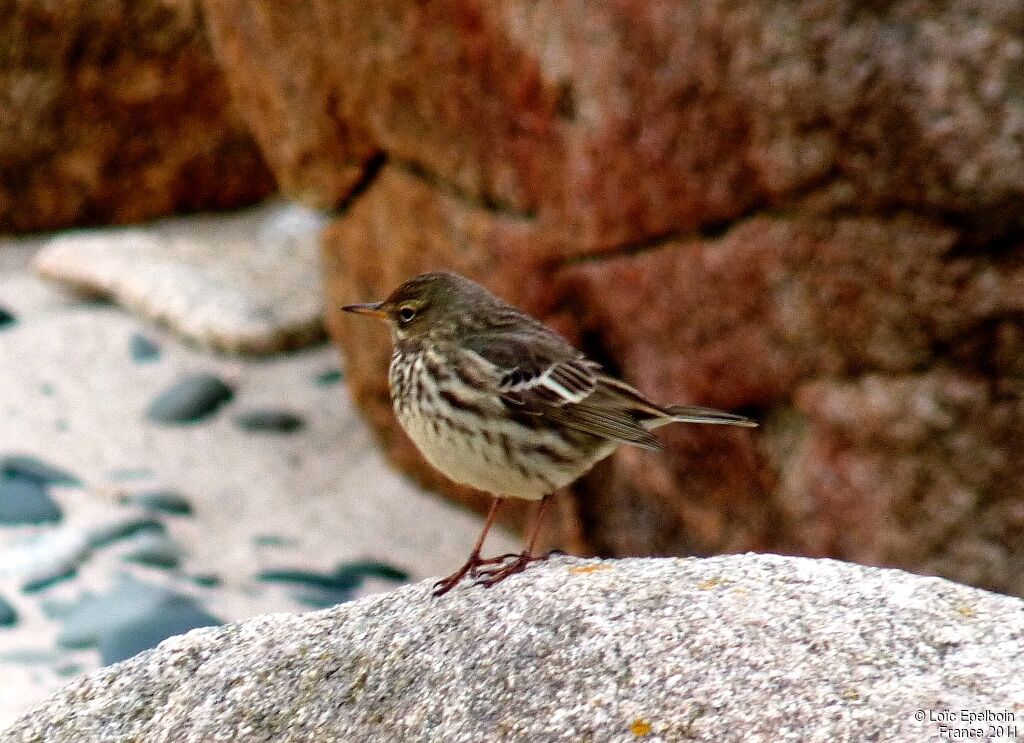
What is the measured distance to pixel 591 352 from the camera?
6508mm

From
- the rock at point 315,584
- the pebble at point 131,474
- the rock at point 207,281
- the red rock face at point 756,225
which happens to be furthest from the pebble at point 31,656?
the rock at point 207,281

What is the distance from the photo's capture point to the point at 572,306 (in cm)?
646

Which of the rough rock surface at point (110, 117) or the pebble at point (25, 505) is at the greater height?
the rough rock surface at point (110, 117)

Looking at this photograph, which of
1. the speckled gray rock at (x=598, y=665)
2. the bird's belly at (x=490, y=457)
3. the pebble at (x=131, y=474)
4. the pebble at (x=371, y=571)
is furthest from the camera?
the pebble at (x=131, y=474)

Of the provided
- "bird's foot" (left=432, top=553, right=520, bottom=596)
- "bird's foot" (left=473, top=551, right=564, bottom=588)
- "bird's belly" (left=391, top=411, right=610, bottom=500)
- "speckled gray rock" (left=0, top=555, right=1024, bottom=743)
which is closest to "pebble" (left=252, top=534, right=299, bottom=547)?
"bird's belly" (left=391, top=411, right=610, bottom=500)

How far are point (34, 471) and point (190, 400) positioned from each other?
103 centimetres

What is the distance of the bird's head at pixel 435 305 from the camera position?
4.75m

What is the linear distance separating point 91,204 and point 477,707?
24.8 ft

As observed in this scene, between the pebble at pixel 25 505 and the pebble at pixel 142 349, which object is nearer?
the pebble at pixel 25 505

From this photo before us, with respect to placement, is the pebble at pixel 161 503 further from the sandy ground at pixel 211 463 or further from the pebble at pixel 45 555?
the pebble at pixel 45 555

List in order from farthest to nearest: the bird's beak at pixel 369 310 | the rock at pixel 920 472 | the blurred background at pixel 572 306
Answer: the rock at pixel 920 472
the blurred background at pixel 572 306
the bird's beak at pixel 369 310

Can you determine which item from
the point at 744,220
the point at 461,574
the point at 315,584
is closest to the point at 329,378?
the point at 315,584

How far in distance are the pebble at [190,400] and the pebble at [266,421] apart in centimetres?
17

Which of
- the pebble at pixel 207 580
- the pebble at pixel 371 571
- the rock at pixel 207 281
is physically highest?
the rock at pixel 207 281
